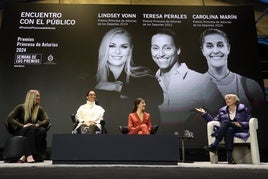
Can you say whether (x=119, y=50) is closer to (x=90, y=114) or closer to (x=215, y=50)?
(x=90, y=114)

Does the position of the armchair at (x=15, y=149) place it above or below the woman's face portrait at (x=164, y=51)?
below

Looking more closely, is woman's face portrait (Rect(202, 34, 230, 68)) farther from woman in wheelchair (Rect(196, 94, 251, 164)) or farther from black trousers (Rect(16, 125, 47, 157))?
black trousers (Rect(16, 125, 47, 157))

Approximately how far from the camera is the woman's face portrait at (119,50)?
5.32 meters

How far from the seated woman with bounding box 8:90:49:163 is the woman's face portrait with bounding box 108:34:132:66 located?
67.3 inches

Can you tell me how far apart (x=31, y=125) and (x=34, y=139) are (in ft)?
0.60

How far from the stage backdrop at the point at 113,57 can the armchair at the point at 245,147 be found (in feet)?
2.57

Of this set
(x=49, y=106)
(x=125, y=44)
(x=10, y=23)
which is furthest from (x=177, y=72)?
(x=10, y=23)

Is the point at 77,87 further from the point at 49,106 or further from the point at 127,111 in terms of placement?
the point at 127,111

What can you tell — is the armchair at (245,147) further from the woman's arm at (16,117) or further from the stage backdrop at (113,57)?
the woman's arm at (16,117)

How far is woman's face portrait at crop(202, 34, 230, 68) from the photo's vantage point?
5316mm

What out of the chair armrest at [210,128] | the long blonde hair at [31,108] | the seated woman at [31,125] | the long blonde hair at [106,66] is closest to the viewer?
the seated woman at [31,125]

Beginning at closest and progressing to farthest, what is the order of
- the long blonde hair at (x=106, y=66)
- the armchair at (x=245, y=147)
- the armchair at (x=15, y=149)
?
1. the armchair at (x=15, y=149)
2. the armchair at (x=245, y=147)
3. the long blonde hair at (x=106, y=66)

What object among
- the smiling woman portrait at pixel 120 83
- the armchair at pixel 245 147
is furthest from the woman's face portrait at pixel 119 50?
the armchair at pixel 245 147

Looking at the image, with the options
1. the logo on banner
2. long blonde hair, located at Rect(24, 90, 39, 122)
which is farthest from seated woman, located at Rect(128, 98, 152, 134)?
the logo on banner
